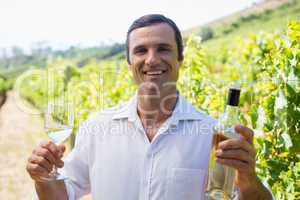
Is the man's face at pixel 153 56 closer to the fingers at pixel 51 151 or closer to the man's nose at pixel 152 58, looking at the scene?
the man's nose at pixel 152 58

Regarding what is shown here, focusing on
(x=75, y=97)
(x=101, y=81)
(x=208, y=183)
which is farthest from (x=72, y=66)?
(x=208, y=183)

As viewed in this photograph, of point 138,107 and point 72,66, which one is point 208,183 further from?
point 72,66

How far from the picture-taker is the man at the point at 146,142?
1.77 m

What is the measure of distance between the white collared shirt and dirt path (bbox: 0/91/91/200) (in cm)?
429

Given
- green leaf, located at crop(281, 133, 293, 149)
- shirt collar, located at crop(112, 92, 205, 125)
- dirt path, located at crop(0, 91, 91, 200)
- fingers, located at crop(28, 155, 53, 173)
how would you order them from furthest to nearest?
dirt path, located at crop(0, 91, 91, 200)
green leaf, located at crop(281, 133, 293, 149)
shirt collar, located at crop(112, 92, 205, 125)
fingers, located at crop(28, 155, 53, 173)

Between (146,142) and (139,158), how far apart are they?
0.26 feet

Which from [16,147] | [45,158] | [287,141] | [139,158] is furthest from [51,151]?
[16,147]

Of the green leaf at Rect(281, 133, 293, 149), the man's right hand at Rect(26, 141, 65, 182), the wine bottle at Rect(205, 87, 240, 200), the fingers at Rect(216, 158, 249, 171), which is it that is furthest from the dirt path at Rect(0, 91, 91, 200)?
the fingers at Rect(216, 158, 249, 171)

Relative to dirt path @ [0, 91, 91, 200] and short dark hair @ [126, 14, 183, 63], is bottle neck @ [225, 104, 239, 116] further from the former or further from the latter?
dirt path @ [0, 91, 91, 200]

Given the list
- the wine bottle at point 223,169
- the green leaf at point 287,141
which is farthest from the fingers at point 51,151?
the green leaf at point 287,141

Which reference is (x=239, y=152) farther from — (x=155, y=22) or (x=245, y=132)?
(x=155, y=22)

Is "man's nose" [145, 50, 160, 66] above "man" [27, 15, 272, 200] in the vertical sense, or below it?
above

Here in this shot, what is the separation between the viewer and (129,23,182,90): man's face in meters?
1.86

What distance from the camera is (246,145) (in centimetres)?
133
